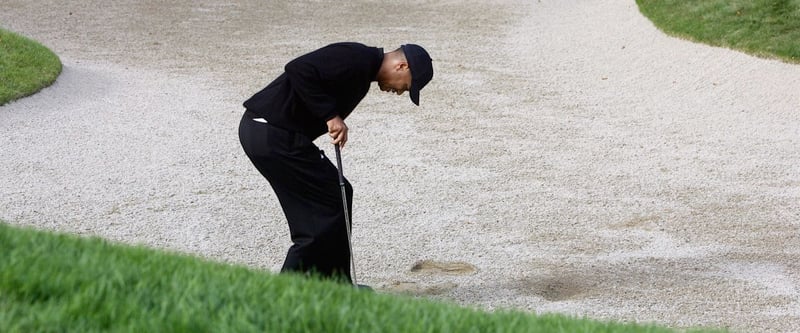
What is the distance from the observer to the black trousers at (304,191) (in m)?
5.95

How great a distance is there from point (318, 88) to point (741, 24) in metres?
11.9

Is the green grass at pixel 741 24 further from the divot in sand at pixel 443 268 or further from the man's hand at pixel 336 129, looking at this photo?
the man's hand at pixel 336 129

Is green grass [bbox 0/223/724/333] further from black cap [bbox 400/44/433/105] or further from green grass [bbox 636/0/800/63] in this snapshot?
green grass [bbox 636/0/800/63]

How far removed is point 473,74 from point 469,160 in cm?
464

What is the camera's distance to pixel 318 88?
18.9 feet

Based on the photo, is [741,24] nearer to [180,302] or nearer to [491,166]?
[491,166]

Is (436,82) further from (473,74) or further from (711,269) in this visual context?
(711,269)

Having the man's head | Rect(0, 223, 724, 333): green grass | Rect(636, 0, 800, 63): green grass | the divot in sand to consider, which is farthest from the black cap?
Rect(636, 0, 800, 63): green grass

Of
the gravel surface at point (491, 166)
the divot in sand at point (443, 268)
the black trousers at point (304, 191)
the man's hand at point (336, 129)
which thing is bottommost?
the gravel surface at point (491, 166)

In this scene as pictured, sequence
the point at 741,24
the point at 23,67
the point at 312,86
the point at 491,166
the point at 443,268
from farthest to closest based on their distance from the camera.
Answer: the point at 741,24, the point at 23,67, the point at 491,166, the point at 443,268, the point at 312,86

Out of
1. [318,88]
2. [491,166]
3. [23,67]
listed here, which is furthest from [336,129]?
[23,67]

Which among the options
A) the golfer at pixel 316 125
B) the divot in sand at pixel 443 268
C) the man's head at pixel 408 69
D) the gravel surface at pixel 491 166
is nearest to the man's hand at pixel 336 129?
the golfer at pixel 316 125

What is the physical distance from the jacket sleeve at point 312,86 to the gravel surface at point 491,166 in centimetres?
187

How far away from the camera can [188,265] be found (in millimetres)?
4539
